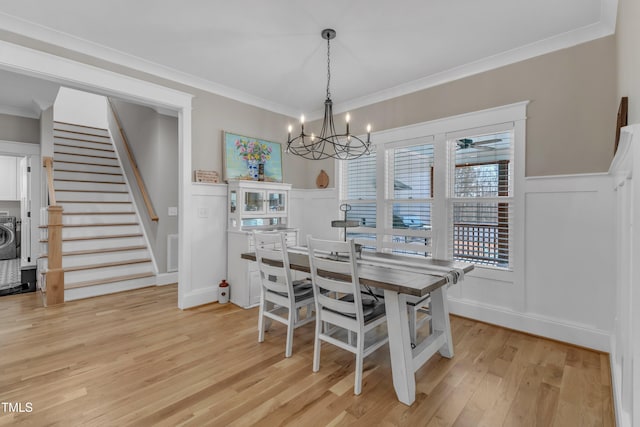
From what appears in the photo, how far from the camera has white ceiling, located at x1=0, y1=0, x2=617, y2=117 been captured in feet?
7.46

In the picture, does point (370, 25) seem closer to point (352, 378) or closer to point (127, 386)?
point (352, 378)

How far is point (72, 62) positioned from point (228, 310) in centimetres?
282

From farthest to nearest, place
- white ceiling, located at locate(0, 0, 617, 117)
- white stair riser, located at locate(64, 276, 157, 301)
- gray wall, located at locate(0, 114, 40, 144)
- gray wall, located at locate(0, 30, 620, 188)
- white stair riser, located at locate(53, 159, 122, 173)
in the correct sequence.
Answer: white stair riser, located at locate(53, 159, 122, 173) → gray wall, located at locate(0, 114, 40, 144) → white stair riser, located at locate(64, 276, 157, 301) → gray wall, located at locate(0, 30, 620, 188) → white ceiling, located at locate(0, 0, 617, 117)

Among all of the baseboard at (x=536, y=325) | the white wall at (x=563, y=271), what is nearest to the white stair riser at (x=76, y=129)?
the baseboard at (x=536, y=325)

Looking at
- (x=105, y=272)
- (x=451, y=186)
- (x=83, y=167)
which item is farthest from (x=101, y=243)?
(x=451, y=186)

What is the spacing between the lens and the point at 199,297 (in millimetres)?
3658

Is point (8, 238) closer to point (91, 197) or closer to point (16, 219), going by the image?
point (16, 219)

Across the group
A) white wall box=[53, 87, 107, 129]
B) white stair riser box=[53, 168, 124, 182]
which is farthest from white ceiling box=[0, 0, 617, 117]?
white wall box=[53, 87, 107, 129]

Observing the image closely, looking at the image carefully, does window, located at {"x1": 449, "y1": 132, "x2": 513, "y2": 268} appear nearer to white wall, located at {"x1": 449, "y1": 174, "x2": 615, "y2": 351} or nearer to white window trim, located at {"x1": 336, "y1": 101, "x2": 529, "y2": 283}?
white window trim, located at {"x1": 336, "y1": 101, "x2": 529, "y2": 283}

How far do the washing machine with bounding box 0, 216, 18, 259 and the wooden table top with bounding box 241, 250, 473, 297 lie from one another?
653 cm

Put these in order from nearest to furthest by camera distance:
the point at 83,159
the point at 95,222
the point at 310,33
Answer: the point at 310,33
the point at 95,222
the point at 83,159

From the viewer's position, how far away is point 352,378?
2.15 metres

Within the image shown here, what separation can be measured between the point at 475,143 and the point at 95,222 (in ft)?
17.6

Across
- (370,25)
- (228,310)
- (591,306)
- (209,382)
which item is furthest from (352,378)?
(370,25)
